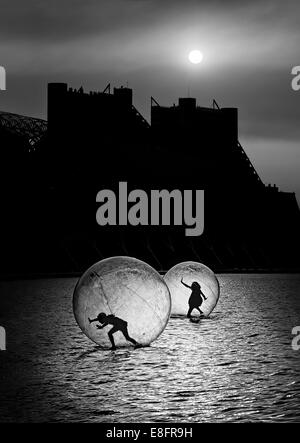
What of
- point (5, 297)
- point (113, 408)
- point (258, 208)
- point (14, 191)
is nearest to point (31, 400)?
point (113, 408)

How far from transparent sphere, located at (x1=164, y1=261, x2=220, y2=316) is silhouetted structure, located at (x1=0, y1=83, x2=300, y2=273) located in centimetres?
6590

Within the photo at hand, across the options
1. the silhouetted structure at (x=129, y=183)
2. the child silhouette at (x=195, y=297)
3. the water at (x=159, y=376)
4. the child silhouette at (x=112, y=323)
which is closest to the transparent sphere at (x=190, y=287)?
the child silhouette at (x=195, y=297)

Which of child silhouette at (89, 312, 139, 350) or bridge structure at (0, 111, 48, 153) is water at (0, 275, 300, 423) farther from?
bridge structure at (0, 111, 48, 153)

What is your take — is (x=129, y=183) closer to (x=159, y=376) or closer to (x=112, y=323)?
(x=112, y=323)

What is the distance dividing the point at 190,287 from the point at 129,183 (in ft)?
→ 323

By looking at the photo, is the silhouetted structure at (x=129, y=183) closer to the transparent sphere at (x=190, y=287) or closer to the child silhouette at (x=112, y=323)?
the transparent sphere at (x=190, y=287)

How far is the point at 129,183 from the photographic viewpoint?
413 ft

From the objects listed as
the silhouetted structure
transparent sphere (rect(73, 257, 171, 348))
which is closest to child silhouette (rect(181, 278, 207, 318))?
transparent sphere (rect(73, 257, 171, 348))

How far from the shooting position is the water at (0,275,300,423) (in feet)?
47.5

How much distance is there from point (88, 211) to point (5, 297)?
65932mm

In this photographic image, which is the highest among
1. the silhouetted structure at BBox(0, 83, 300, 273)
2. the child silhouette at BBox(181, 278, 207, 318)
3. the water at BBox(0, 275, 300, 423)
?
the silhouetted structure at BBox(0, 83, 300, 273)

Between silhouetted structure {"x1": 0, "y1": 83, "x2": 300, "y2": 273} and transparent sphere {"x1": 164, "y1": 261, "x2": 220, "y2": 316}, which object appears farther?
silhouetted structure {"x1": 0, "y1": 83, "x2": 300, "y2": 273}

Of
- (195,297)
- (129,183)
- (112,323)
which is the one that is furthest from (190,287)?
(129,183)
